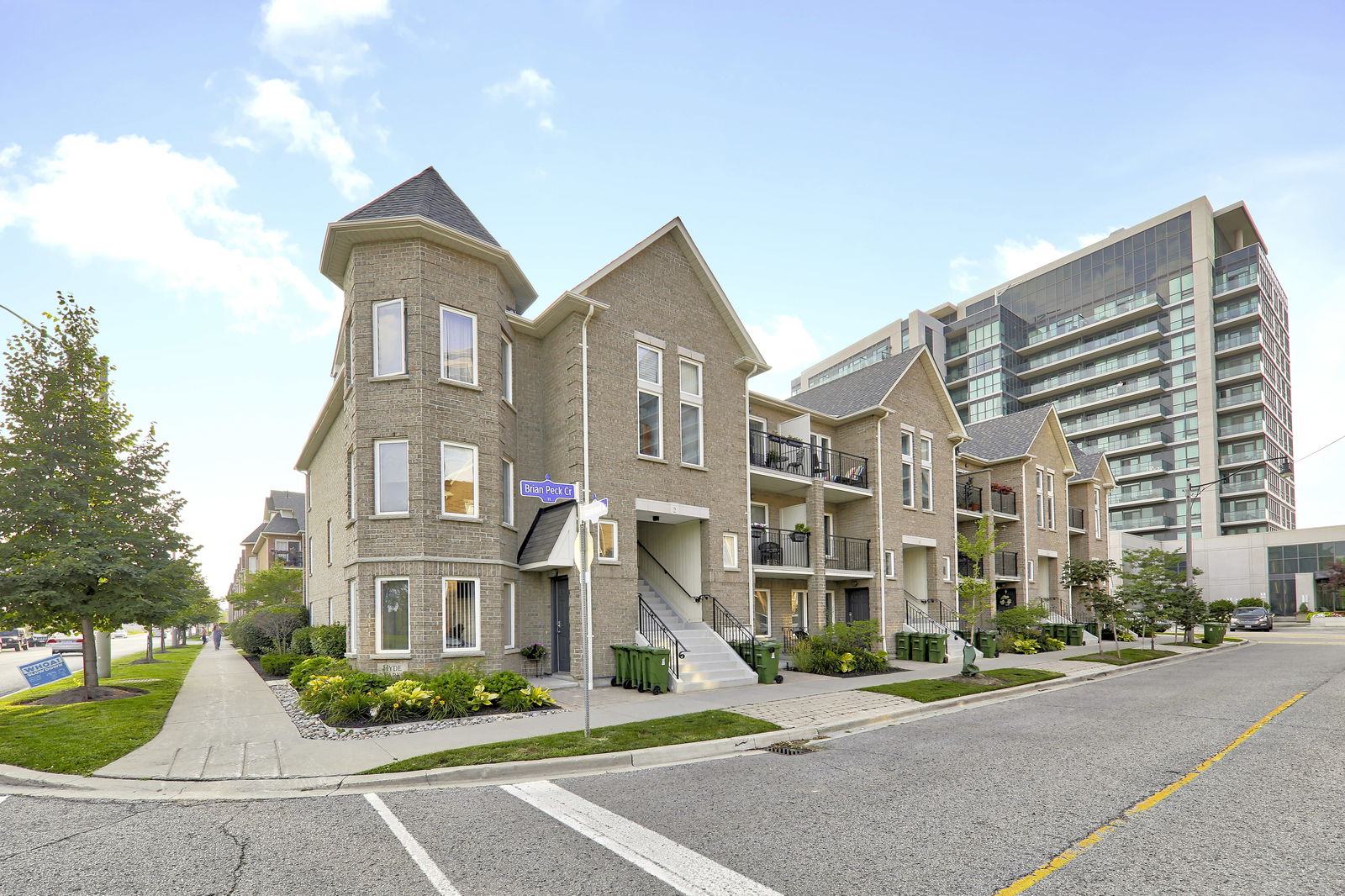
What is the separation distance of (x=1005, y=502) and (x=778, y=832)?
31.0 m

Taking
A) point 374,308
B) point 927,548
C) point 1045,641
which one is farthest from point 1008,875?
point 1045,641

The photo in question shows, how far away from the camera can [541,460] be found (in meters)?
18.4

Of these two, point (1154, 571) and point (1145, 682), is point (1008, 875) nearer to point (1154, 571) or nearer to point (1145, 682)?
point (1145, 682)

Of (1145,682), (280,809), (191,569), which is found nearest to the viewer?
(280,809)

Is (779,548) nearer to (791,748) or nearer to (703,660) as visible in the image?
(703,660)

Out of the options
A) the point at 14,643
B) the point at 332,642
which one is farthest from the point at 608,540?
the point at 14,643

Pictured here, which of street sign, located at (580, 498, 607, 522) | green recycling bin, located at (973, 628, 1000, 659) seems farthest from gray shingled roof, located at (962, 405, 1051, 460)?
street sign, located at (580, 498, 607, 522)

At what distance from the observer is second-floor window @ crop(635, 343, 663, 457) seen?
18469 mm

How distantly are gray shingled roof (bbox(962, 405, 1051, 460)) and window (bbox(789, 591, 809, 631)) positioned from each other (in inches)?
598

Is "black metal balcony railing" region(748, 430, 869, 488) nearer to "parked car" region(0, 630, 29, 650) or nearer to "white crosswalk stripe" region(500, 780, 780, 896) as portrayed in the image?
"white crosswalk stripe" region(500, 780, 780, 896)

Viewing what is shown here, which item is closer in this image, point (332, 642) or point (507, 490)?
point (507, 490)

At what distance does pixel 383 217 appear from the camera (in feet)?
50.0

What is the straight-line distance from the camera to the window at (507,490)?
16.8 m

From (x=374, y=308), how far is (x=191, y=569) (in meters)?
7.49
